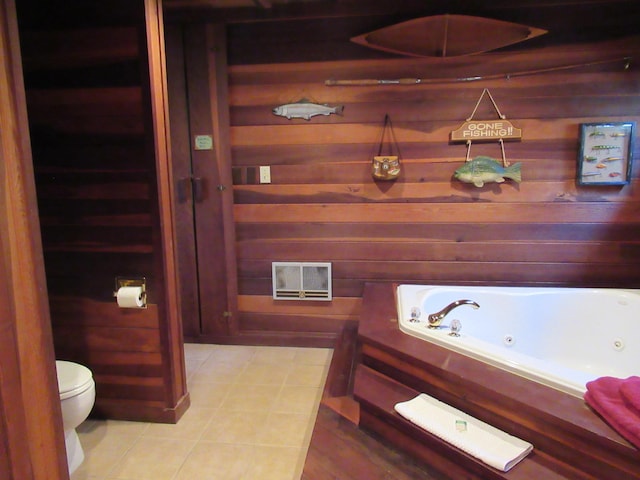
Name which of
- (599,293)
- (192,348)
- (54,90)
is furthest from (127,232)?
(599,293)

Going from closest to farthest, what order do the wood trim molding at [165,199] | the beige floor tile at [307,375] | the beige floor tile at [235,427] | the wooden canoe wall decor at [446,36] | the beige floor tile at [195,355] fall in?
1. the wood trim molding at [165,199]
2. the beige floor tile at [235,427]
3. the wooden canoe wall decor at [446,36]
4. the beige floor tile at [307,375]
5. the beige floor tile at [195,355]

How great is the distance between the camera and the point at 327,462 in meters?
1.51

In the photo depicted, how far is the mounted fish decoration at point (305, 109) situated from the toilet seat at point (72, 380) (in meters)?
1.91

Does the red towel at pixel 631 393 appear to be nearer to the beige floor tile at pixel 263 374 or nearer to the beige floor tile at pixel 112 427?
the beige floor tile at pixel 263 374

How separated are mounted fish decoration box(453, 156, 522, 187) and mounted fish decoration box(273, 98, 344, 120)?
36.3 inches

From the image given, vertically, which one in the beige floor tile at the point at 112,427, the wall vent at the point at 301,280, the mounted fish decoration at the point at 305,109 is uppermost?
the mounted fish decoration at the point at 305,109

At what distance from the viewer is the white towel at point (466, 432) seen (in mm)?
1321

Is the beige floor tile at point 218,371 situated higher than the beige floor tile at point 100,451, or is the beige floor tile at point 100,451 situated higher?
the beige floor tile at point 218,371

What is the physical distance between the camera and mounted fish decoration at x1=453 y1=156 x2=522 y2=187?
2.71 metres

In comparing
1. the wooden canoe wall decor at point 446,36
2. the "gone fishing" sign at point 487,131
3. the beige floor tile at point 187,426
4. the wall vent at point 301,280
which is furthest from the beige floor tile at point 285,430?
the wooden canoe wall decor at point 446,36

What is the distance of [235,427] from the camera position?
214 centimetres

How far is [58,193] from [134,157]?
0.44 meters

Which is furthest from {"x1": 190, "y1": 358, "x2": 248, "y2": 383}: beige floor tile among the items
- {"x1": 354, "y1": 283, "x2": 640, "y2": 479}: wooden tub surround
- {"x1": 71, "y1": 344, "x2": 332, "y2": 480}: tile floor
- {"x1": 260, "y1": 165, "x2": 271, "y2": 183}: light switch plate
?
{"x1": 260, "y1": 165, "x2": 271, "y2": 183}: light switch plate

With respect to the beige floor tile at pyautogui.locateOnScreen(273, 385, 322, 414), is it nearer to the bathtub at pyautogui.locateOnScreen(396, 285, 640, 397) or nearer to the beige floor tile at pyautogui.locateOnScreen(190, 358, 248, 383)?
the beige floor tile at pyautogui.locateOnScreen(190, 358, 248, 383)
